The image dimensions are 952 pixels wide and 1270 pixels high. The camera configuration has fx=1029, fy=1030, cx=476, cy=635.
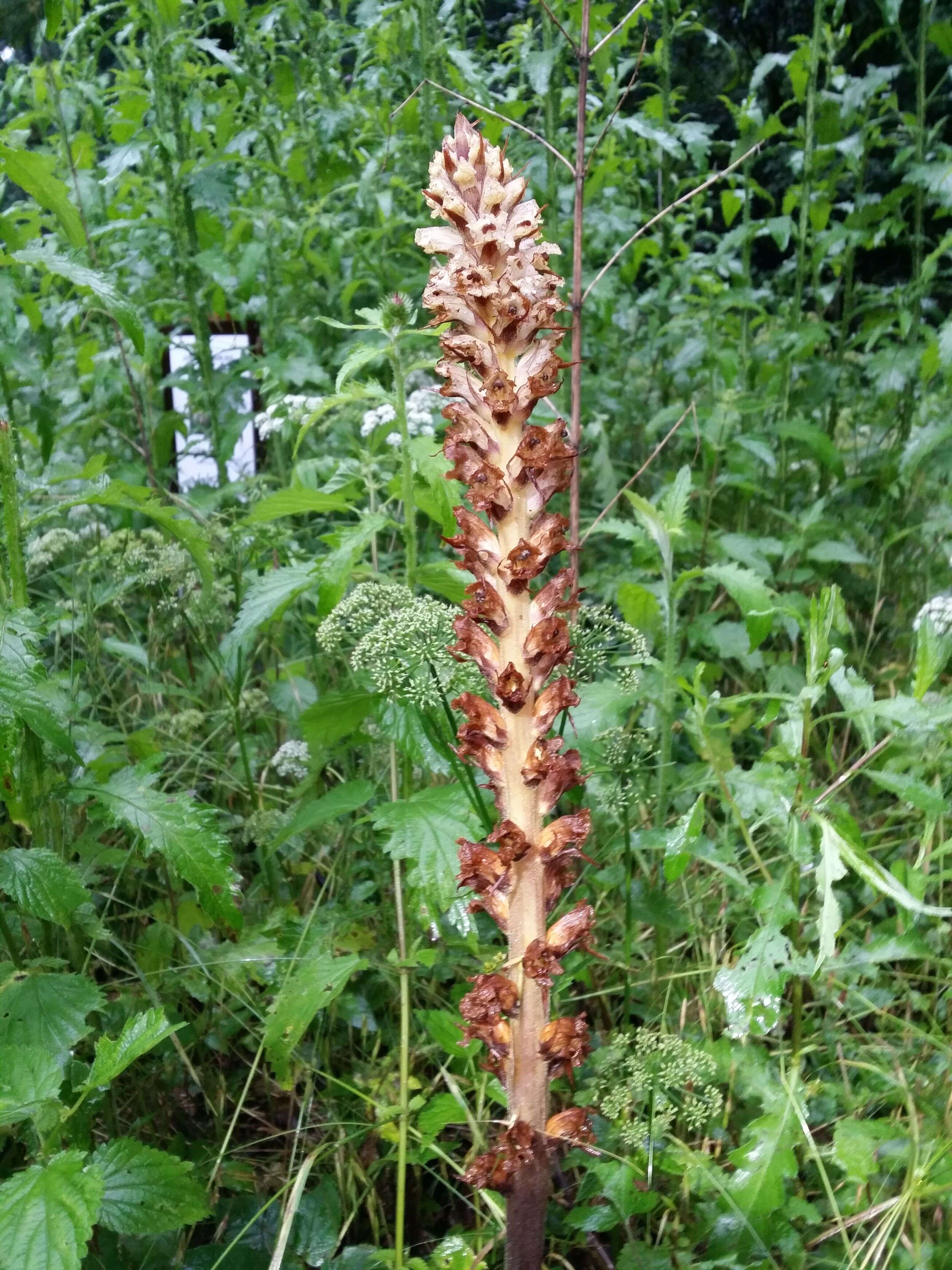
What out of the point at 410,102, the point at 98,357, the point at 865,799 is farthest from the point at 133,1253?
the point at 410,102

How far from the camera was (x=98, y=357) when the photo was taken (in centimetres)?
327

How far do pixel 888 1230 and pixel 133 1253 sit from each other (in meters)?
1.03

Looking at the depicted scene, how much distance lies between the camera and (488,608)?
3.40 feet

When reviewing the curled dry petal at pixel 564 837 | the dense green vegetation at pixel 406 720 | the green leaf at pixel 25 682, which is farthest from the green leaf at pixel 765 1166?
the green leaf at pixel 25 682

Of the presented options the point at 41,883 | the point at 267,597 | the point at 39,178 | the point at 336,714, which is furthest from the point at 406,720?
the point at 39,178

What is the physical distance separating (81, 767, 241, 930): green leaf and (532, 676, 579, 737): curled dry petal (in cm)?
61

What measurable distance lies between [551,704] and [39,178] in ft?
4.59

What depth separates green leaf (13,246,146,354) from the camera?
1554mm

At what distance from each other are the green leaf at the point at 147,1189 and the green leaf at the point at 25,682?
51 centimetres

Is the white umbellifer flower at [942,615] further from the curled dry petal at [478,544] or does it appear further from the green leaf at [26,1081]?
the green leaf at [26,1081]

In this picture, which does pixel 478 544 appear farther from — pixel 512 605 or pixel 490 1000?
pixel 490 1000

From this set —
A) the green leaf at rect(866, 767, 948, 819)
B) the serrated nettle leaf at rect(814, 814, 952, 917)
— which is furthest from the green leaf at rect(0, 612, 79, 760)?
the green leaf at rect(866, 767, 948, 819)

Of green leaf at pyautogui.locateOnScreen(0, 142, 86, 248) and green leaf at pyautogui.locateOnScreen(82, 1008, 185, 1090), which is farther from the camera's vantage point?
green leaf at pyautogui.locateOnScreen(0, 142, 86, 248)

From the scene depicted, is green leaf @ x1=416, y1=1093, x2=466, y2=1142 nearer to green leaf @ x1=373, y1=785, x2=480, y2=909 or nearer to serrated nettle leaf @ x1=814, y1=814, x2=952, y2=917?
green leaf @ x1=373, y1=785, x2=480, y2=909
